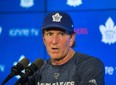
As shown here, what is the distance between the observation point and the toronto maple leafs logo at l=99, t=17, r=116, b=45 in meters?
2.54

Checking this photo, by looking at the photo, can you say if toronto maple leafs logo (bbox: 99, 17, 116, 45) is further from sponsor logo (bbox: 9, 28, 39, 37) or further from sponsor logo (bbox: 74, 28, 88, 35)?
sponsor logo (bbox: 9, 28, 39, 37)

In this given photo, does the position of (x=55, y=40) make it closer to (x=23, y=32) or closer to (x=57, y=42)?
(x=57, y=42)

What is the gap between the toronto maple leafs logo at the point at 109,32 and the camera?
254cm

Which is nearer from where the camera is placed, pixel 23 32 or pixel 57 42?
pixel 57 42

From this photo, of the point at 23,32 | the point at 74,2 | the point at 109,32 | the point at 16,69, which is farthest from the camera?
the point at 23,32

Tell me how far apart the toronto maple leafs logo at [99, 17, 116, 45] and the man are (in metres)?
1.03

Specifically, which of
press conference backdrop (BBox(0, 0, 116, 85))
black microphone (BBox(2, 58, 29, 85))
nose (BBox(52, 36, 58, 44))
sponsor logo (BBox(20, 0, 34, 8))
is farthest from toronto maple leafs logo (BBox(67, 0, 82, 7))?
A: black microphone (BBox(2, 58, 29, 85))

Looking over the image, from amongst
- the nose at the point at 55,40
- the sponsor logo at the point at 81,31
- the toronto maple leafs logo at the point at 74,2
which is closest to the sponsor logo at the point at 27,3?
the toronto maple leafs logo at the point at 74,2

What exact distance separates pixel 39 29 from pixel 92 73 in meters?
1.41

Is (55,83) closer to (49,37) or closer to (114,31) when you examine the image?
(49,37)

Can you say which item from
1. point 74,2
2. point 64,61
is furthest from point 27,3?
point 64,61

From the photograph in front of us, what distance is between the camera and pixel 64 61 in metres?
1.57

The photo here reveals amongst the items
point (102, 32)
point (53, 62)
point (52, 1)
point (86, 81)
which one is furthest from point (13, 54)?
point (86, 81)

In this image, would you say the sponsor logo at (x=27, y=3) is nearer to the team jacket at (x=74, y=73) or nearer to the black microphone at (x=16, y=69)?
the team jacket at (x=74, y=73)
